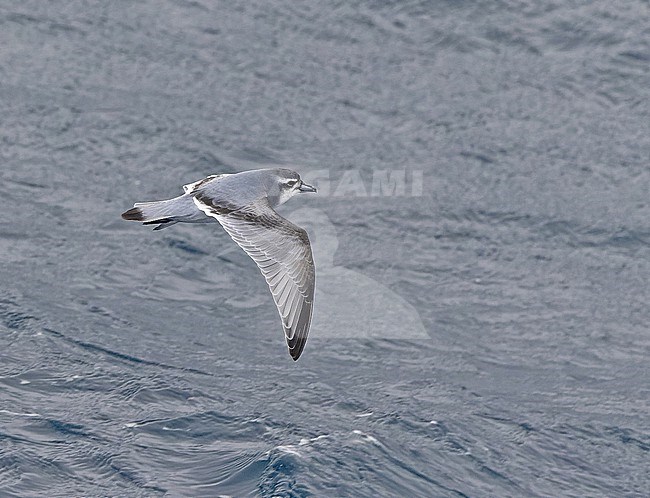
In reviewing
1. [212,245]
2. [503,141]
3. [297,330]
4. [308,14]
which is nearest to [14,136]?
[212,245]

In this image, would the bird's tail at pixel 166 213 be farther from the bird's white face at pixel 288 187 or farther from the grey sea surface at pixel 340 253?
the grey sea surface at pixel 340 253

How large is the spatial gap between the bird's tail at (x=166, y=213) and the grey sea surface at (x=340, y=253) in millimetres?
2493

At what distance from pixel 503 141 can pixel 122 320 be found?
604 centimetres

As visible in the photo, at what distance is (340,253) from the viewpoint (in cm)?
1816

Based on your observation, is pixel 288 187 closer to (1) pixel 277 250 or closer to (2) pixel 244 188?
(2) pixel 244 188

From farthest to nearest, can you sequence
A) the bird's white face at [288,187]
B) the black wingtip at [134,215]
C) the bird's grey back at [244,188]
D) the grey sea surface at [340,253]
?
the grey sea surface at [340,253] → the bird's white face at [288,187] → the bird's grey back at [244,188] → the black wingtip at [134,215]

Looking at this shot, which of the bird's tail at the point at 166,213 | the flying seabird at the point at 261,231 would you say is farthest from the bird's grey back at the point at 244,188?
the bird's tail at the point at 166,213

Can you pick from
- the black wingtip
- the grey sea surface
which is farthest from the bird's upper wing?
→ the grey sea surface

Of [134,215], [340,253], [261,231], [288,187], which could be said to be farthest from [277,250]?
[340,253]

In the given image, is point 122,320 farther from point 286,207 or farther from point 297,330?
point 297,330

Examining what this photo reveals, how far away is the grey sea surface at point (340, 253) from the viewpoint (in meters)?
14.8

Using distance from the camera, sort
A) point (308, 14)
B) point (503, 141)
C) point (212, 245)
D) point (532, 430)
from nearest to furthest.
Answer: point (532, 430), point (212, 245), point (503, 141), point (308, 14)

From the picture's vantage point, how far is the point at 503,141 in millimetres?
19562

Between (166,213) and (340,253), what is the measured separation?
514 cm
